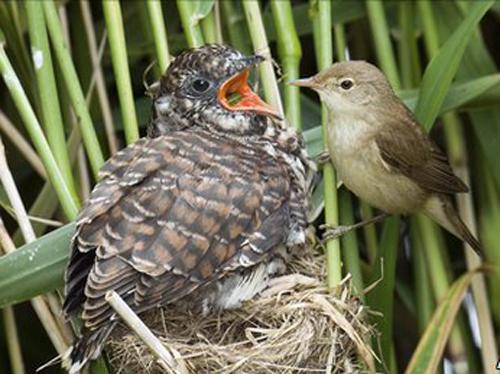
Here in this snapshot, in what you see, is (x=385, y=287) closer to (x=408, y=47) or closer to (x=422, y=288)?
(x=422, y=288)

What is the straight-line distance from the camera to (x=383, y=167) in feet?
8.45

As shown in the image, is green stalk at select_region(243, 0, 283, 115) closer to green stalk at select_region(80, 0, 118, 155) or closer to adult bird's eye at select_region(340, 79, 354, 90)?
adult bird's eye at select_region(340, 79, 354, 90)

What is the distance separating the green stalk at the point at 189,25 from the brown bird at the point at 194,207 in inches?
2.0

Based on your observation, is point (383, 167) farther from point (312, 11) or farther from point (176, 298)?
point (176, 298)

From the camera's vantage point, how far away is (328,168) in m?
2.57

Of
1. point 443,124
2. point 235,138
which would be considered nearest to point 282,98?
point 235,138

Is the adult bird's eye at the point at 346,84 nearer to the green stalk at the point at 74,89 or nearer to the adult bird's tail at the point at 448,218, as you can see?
the adult bird's tail at the point at 448,218

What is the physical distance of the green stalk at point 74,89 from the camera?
7.91 feet

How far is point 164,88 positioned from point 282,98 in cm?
25

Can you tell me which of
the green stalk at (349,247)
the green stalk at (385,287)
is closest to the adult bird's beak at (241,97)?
the green stalk at (349,247)

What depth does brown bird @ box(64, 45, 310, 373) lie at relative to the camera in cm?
224

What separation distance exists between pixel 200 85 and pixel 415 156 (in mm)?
432

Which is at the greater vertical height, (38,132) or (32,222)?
(38,132)

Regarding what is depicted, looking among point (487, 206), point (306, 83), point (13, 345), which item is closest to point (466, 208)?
point (487, 206)
